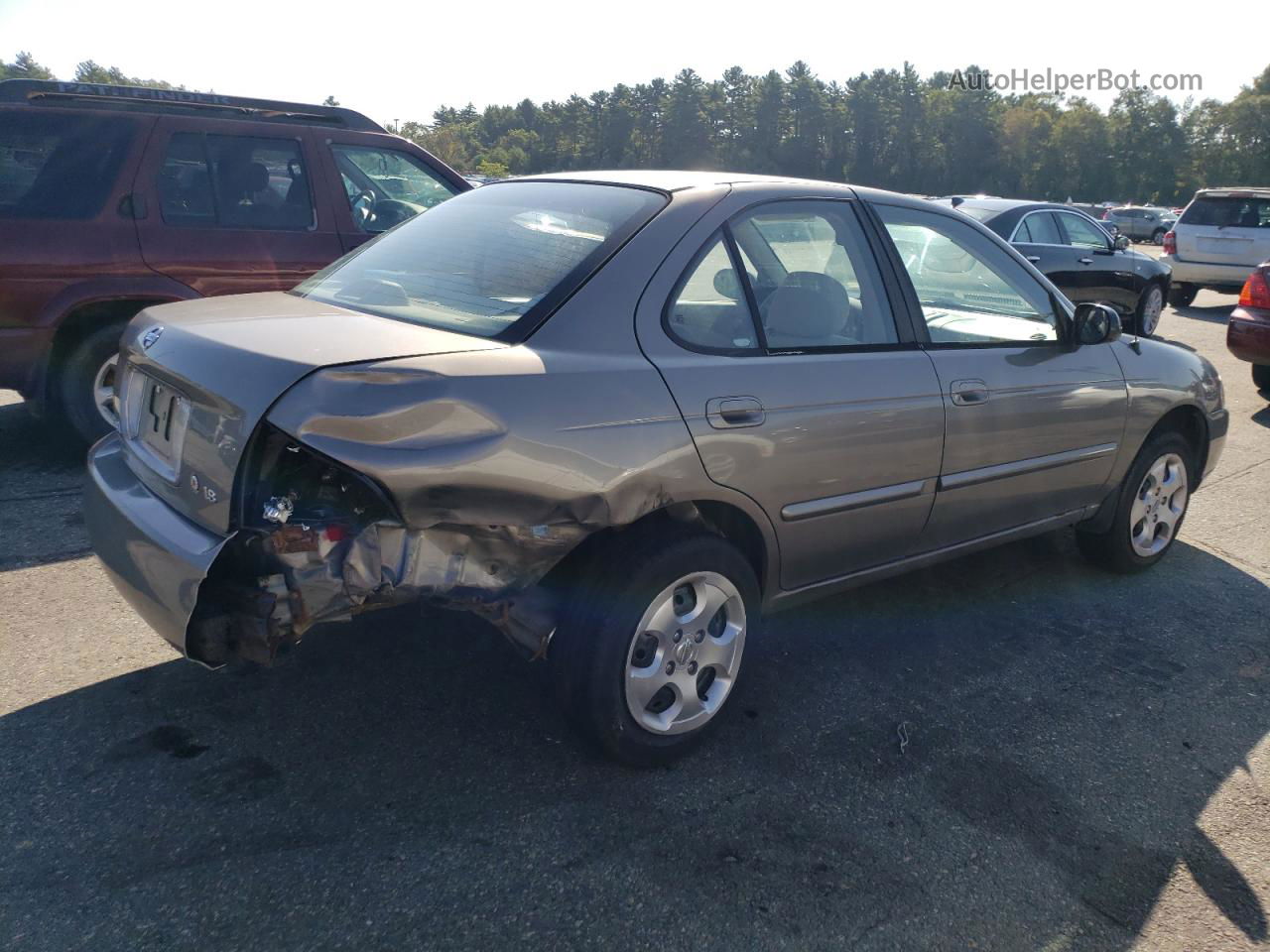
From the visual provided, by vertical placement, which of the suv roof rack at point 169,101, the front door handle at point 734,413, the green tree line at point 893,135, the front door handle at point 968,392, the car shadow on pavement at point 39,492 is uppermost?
the green tree line at point 893,135

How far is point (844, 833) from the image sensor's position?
2732 millimetres

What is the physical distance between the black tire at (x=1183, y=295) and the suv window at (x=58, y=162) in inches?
600

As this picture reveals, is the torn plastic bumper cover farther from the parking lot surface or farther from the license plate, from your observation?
the parking lot surface

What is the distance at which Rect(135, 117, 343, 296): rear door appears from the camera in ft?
18.0

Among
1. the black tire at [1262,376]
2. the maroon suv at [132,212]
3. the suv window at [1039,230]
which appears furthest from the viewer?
the suv window at [1039,230]

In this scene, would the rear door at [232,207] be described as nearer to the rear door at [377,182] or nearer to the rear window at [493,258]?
the rear door at [377,182]

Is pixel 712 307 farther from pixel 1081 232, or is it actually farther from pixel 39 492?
pixel 1081 232

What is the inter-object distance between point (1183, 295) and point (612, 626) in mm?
16219

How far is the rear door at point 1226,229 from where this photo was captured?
1456cm

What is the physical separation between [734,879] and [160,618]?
1.59 metres

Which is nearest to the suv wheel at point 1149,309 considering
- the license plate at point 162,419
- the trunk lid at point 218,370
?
the trunk lid at point 218,370

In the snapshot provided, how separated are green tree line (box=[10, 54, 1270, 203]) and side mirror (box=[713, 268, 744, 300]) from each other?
82109mm

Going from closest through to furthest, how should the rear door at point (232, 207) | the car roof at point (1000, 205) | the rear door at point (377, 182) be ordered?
the rear door at point (232, 207)
the rear door at point (377, 182)
the car roof at point (1000, 205)

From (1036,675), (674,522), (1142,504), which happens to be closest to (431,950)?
(674,522)
